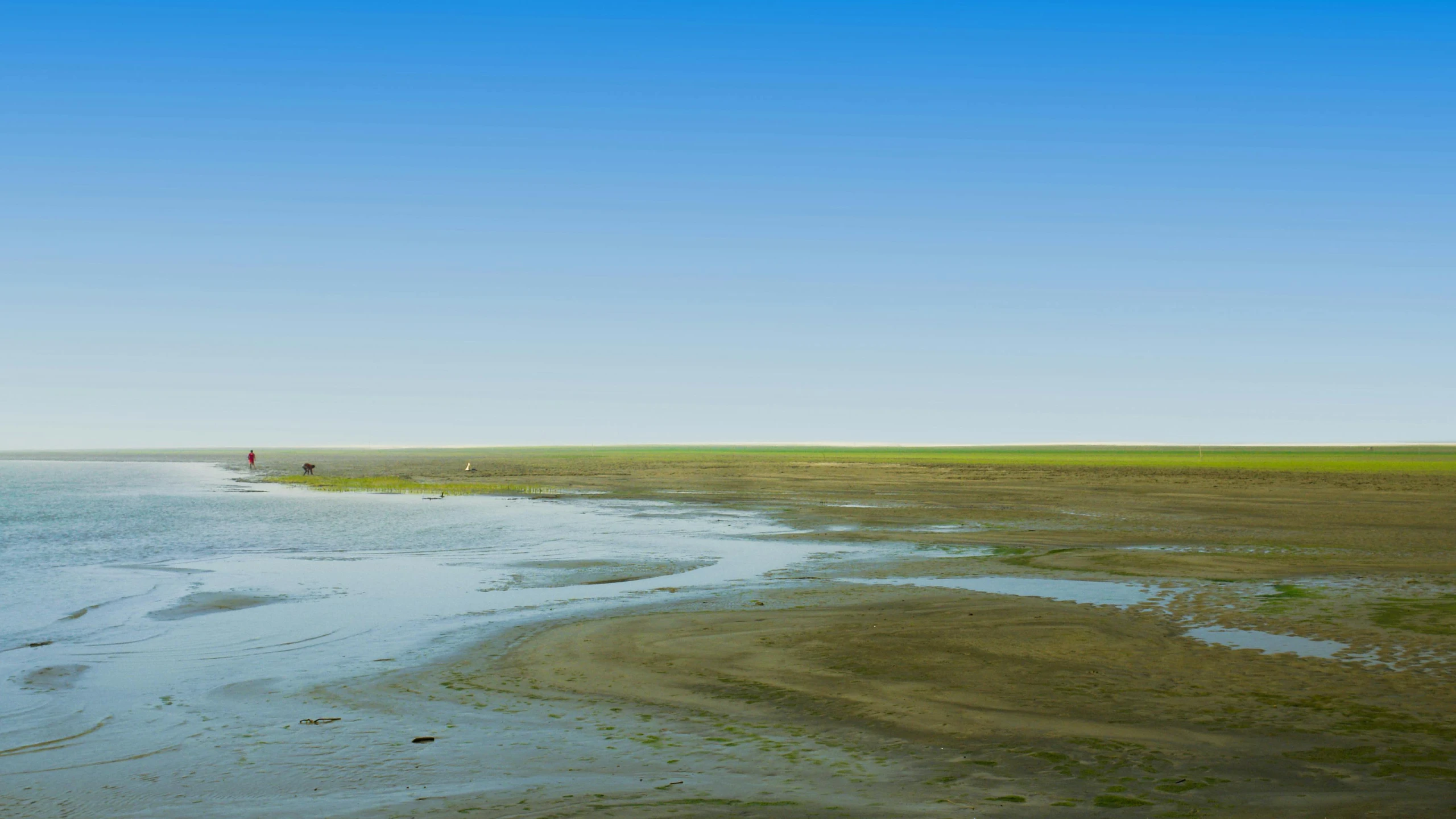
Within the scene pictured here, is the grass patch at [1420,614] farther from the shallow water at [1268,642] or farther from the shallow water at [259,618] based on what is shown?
the shallow water at [259,618]

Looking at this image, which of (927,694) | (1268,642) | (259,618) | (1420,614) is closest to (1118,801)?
(927,694)

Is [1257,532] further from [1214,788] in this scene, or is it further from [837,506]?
[1214,788]

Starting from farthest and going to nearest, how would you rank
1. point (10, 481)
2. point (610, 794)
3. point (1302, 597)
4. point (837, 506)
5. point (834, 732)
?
point (10, 481) → point (837, 506) → point (1302, 597) → point (834, 732) → point (610, 794)

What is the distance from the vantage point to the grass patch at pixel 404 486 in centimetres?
6284

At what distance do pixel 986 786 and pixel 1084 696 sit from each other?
378cm

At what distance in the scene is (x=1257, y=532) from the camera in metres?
32.2

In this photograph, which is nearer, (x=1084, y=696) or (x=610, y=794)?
(x=610, y=794)

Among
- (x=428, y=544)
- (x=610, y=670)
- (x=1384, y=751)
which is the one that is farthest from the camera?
(x=428, y=544)

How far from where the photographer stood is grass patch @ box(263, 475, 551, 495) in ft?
206

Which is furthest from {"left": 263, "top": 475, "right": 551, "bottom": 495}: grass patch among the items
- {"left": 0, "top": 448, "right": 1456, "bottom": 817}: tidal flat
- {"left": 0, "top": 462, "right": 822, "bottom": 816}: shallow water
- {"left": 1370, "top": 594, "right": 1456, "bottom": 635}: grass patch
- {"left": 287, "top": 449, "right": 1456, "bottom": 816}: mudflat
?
{"left": 1370, "top": 594, "right": 1456, "bottom": 635}: grass patch

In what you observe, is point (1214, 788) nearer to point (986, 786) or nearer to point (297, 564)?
point (986, 786)

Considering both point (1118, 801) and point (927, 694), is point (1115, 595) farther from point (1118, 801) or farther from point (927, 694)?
point (1118, 801)

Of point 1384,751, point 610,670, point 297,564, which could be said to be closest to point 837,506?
point 297,564

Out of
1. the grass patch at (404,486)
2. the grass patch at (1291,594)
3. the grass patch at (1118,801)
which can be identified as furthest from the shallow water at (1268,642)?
the grass patch at (404,486)
